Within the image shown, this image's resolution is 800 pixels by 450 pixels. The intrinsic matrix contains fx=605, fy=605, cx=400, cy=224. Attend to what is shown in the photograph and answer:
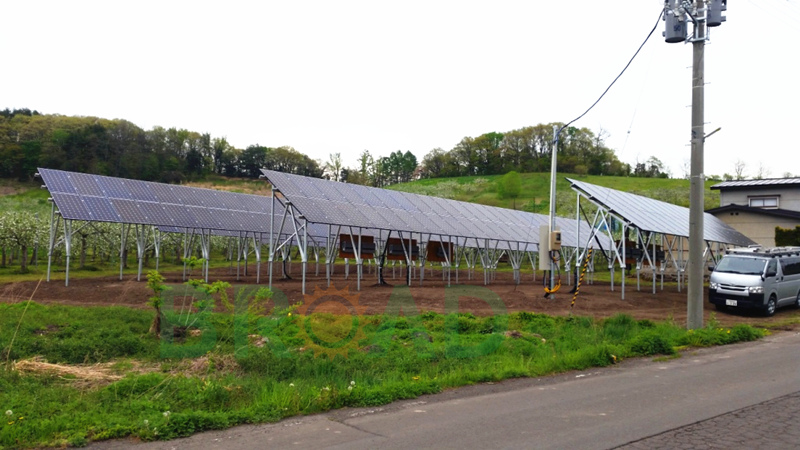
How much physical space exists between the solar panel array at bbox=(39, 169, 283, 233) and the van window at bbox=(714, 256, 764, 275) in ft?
66.9

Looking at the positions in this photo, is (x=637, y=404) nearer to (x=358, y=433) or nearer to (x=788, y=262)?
(x=358, y=433)

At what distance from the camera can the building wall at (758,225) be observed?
1501 inches

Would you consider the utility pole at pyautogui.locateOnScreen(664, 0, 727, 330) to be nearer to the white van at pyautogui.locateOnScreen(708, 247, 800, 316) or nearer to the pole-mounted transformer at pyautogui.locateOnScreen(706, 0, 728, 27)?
the pole-mounted transformer at pyautogui.locateOnScreen(706, 0, 728, 27)

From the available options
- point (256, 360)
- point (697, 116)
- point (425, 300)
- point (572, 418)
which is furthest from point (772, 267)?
point (256, 360)

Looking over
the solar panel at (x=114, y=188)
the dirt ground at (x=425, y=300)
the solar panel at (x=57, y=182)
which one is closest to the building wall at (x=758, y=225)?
the dirt ground at (x=425, y=300)

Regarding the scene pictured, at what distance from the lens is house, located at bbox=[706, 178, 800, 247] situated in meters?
38.2

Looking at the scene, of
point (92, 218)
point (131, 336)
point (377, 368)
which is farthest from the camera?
point (92, 218)

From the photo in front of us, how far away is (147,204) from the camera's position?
26344 millimetres

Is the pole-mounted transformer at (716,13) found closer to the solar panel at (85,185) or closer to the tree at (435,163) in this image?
the solar panel at (85,185)

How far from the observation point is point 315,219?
829 inches

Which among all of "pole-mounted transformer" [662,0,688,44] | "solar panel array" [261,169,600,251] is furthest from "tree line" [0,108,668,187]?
"pole-mounted transformer" [662,0,688,44]

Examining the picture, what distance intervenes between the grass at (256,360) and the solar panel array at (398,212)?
9369 millimetres

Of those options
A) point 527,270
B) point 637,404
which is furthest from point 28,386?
point 527,270

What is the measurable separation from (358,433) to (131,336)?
6.15 meters
